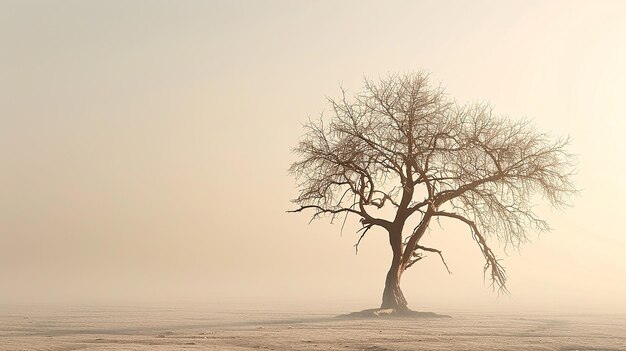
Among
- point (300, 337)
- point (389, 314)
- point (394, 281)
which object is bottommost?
point (300, 337)

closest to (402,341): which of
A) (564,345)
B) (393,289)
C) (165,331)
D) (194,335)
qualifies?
(564,345)

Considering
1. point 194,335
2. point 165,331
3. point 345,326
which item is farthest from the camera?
point 345,326

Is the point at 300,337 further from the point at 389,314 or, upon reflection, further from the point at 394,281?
the point at 394,281

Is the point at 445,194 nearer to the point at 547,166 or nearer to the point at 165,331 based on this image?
the point at 547,166

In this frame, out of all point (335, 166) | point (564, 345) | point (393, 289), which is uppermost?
point (335, 166)

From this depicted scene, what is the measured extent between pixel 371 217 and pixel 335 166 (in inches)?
114

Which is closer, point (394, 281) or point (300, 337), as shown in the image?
point (300, 337)

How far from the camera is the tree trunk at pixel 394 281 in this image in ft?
Answer: 115

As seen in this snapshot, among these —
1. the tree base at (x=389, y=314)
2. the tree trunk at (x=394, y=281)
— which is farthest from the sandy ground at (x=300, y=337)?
the tree trunk at (x=394, y=281)

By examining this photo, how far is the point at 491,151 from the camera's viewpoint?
33781 mm

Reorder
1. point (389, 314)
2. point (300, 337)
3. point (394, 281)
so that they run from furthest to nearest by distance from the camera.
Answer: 1. point (394, 281)
2. point (389, 314)
3. point (300, 337)

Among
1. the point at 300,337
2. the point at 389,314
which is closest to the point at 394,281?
the point at 389,314

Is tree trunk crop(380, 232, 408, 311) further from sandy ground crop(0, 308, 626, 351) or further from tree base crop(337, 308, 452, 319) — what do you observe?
sandy ground crop(0, 308, 626, 351)

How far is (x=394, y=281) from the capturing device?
116 feet
